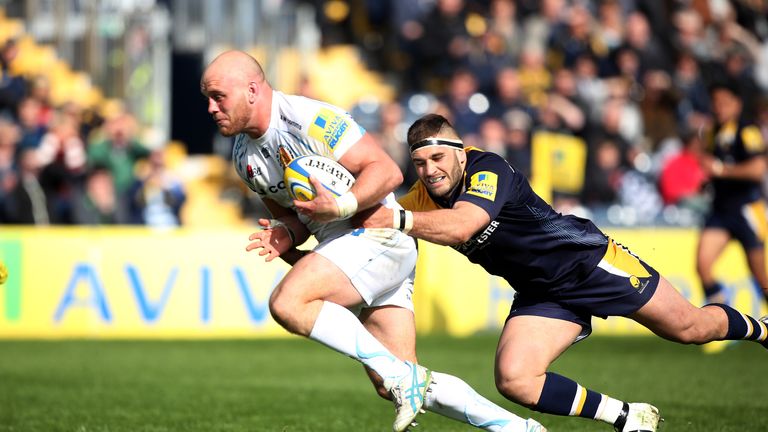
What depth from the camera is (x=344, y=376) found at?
12.5 metres

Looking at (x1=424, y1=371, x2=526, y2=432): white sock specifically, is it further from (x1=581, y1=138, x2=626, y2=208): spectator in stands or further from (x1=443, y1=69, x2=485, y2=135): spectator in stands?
(x1=581, y1=138, x2=626, y2=208): spectator in stands

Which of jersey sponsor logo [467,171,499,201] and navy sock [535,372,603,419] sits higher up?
jersey sponsor logo [467,171,499,201]

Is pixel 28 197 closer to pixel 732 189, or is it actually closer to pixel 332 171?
pixel 732 189

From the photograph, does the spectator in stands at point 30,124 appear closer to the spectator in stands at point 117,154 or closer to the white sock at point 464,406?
the spectator in stands at point 117,154

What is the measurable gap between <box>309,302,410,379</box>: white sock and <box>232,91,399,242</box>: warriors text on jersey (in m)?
0.70

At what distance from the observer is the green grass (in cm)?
895

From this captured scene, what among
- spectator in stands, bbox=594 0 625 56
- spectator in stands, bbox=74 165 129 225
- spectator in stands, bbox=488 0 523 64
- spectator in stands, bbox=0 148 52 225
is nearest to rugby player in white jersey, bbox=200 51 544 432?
spectator in stands, bbox=74 165 129 225

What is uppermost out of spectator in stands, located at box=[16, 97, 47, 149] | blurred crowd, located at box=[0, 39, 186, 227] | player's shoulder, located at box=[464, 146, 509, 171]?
player's shoulder, located at box=[464, 146, 509, 171]

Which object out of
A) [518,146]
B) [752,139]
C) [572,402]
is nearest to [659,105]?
[518,146]

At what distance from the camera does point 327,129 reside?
697 cm

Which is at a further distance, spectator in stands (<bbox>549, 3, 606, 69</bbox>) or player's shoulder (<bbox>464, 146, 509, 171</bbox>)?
spectator in stands (<bbox>549, 3, 606, 69</bbox>)

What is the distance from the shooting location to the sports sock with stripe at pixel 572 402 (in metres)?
7.32

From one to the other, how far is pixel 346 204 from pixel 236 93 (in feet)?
3.26

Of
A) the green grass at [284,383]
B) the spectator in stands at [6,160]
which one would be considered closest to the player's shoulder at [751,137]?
the green grass at [284,383]
